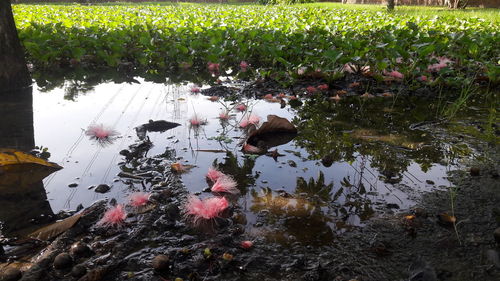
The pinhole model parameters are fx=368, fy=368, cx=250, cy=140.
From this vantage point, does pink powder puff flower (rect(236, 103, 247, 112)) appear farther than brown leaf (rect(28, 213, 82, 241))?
Yes

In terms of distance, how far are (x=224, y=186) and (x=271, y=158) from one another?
1.81 feet

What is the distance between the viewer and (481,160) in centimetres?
223


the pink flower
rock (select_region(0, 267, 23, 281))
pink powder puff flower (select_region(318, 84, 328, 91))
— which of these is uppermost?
the pink flower

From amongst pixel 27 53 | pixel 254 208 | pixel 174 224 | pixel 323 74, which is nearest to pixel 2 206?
pixel 174 224

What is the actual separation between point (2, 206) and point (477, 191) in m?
2.33

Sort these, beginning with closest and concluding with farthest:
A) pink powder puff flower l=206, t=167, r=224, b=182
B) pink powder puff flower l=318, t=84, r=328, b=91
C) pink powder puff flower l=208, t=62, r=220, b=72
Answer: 1. pink powder puff flower l=206, t=167, r=224, b=182
2. pink powder puff flower l=318, t=84, r=328, b=91
3. pink powder puff flower l=208, t=62, r=220, b=72

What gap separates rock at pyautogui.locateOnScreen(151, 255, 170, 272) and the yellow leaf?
1.15m

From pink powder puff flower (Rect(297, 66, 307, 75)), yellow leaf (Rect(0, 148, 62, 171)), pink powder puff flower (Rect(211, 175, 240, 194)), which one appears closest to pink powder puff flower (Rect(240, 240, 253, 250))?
pink powder puff flower (Rect(211, 175, 240, 194))

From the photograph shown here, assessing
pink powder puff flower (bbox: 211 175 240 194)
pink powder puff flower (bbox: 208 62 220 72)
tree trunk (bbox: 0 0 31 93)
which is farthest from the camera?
pink powder puff flower (bbox: 208 62 220 72)

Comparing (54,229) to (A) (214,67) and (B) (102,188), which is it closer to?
(B) (102,188)

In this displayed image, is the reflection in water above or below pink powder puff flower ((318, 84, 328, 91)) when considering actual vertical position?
below

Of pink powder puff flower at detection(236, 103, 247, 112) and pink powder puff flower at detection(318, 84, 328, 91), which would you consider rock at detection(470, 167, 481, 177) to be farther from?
pink powder puff flower at detection(318, 84, 328, 91)

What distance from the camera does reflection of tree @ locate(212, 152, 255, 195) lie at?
79.4 inches

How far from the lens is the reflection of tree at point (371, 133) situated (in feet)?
7.55
